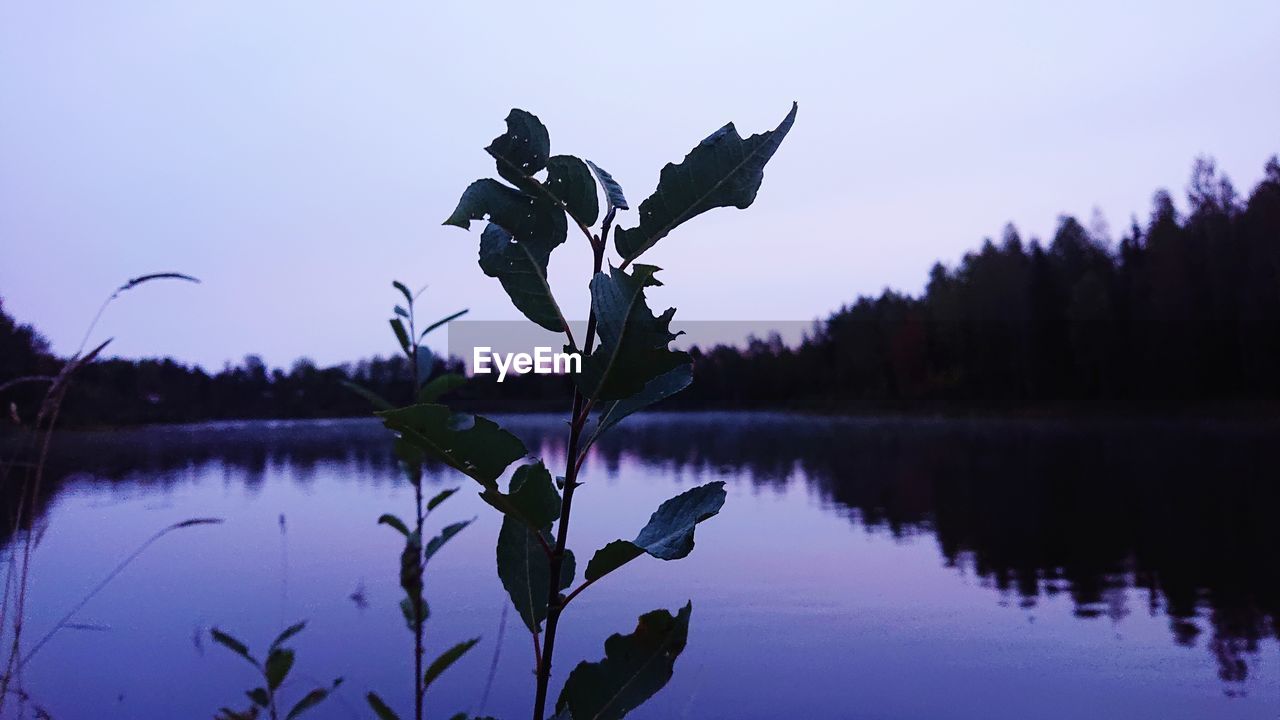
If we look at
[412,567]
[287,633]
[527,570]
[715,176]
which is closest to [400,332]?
[412,567]

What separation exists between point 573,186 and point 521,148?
54 mm

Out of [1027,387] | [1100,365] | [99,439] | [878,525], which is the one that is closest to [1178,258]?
[1100,365]

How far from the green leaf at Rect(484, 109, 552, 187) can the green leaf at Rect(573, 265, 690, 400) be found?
128mm

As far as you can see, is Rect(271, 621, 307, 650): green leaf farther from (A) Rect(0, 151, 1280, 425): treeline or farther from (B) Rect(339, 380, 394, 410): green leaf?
(A) Rect(0, 151, 1280, 425): treeline

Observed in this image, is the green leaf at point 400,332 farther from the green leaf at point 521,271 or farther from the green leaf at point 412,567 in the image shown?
the green leaf at point 521,271

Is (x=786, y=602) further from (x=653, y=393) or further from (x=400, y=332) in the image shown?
(x=653, y=393)

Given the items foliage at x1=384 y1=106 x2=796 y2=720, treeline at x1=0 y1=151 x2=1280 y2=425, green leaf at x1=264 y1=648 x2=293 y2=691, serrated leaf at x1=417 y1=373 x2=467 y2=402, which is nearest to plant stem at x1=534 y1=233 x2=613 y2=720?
foliage at x1=384 y1=106 x2=796 y2=720

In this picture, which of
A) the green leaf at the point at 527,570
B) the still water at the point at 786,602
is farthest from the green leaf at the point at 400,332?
the green leaf at the point at 527,570

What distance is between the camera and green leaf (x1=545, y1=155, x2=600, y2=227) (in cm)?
73

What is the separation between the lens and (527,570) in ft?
2.77

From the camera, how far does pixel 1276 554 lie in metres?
8.35

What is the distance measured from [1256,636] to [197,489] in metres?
16.3

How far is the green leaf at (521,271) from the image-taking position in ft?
2.43

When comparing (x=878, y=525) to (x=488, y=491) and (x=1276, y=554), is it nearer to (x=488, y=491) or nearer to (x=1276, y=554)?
(x=1276, y=554)
